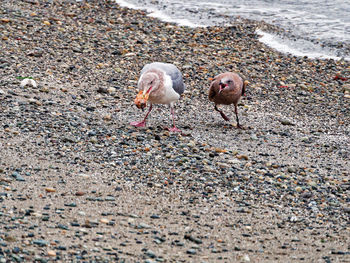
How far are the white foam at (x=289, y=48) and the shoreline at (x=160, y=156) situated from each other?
93 cm

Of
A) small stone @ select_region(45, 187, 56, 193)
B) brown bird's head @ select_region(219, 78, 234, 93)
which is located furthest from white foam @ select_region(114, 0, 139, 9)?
small stone @ select_region(45, 187, 56, 193)

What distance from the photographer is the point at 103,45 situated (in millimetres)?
12031

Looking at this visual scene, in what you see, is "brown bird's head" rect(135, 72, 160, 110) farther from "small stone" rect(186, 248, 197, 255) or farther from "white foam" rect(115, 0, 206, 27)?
"white foam" rect(115, 0, 206, 27)

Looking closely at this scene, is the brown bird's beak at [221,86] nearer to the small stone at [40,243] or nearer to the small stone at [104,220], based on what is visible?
the small stone at [104,220]

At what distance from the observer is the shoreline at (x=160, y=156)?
→ 5.24m

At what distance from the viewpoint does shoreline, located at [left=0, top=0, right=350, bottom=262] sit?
524cm

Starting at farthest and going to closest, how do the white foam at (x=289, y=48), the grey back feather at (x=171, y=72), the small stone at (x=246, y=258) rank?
the white foam at (x=289, y=48), the grey back feather at (x=171, y=72), the small stone at (x=246, y=258)

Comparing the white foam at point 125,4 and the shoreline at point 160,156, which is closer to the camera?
the shoreline at point 160,156

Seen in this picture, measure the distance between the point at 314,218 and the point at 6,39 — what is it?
7.39 m

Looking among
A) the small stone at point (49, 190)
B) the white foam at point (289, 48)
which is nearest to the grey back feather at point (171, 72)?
the small stone at point (49, 190)

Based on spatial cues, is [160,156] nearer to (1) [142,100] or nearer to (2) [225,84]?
(1) [142,100]

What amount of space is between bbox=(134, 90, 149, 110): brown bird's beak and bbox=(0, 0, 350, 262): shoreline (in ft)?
1.53

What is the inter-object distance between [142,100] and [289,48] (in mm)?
7831

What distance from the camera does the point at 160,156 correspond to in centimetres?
725
